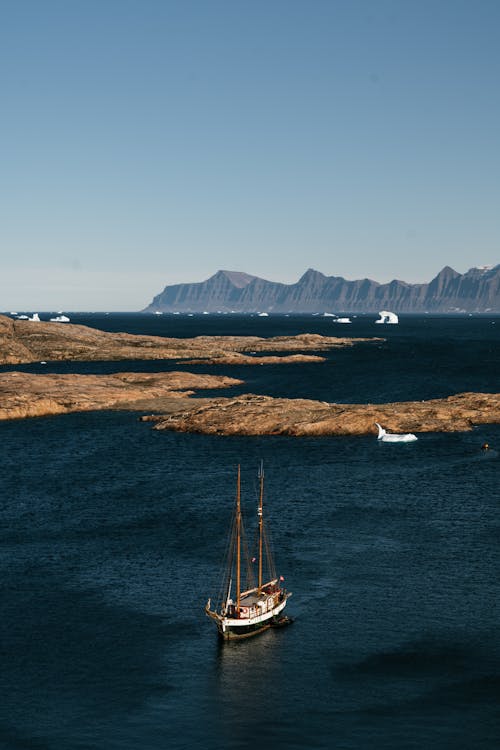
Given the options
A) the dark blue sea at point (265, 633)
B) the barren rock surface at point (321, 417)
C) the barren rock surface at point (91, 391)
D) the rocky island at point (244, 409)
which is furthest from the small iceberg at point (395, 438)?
the barren rock surface at point (91, 391)

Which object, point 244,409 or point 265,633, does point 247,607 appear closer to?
point 265,633

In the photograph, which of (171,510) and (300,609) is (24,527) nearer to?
(171,510)

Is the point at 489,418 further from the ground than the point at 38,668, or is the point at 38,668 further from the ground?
the point at 489,418

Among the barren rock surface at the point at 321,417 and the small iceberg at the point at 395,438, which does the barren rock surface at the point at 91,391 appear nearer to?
the barren rock surface at the point at 321,417

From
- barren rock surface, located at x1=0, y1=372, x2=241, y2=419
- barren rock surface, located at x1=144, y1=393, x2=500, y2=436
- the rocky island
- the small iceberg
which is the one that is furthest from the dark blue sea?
barren rock surface, located at x1=0, y1=372, x2=241, y2=419

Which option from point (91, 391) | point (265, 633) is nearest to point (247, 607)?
point (265, 633)

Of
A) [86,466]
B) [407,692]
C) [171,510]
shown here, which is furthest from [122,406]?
[407,692]
